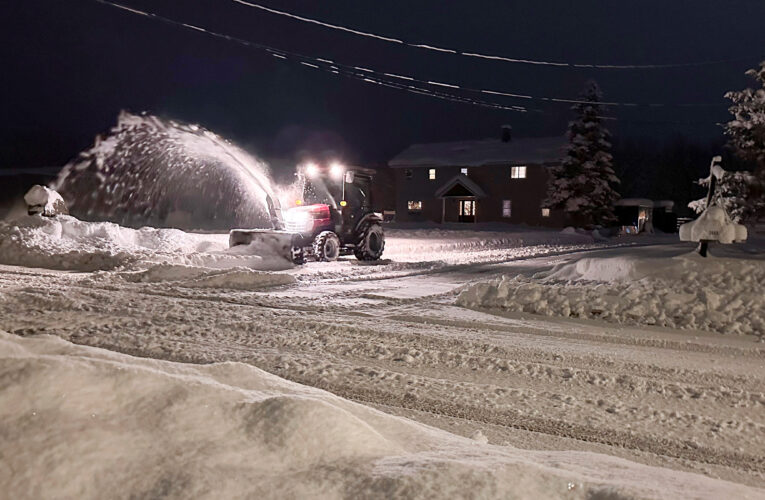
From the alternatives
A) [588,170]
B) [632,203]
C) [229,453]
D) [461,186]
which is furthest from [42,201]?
[632,203]

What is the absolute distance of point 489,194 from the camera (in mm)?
54000

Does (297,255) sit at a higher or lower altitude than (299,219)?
lower

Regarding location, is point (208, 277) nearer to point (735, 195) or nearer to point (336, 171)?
point (336, 171)

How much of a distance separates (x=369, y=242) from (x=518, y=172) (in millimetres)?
34925

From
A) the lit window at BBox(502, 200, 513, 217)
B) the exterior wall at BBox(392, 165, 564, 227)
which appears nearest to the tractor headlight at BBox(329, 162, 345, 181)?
the exterior wall at BBox(392, 165, 564, 227)

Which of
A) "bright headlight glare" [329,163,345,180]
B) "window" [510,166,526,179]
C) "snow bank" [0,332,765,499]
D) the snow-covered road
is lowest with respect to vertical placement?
the snow-covered road

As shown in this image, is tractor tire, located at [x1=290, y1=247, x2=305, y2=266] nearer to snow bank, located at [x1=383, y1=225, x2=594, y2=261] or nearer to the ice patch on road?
the ice patch on road

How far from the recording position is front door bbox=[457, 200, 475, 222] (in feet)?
178

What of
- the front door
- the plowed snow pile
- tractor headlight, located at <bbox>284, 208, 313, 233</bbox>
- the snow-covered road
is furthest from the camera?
the front door

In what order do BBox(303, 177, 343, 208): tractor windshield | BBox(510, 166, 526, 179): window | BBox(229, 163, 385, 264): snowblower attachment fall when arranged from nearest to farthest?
1. BBox(229, 163, 385, 264): snowblower attachment
2. BBox(303, 177, 343, 208): tractor windshield
3. BBox(510, 166, 526, 179): window

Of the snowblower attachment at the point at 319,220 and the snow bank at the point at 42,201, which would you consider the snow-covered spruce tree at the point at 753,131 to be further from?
the snow bank at the point at 42,201

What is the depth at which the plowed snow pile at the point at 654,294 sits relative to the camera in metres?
9.57

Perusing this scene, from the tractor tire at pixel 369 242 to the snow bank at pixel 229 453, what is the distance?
54.3 feet

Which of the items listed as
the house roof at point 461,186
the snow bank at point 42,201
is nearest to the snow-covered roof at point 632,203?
the house roof at point 461,186
